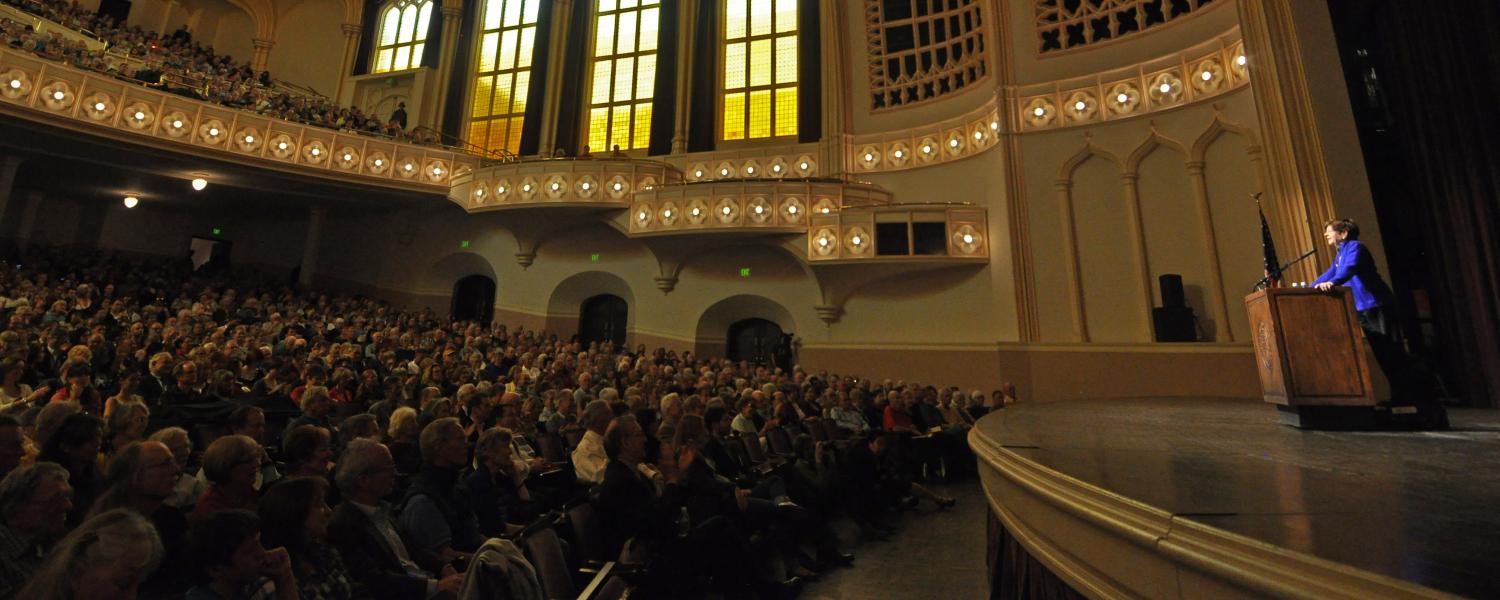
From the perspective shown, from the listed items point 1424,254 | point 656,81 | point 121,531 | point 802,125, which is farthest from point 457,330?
point 1424,254

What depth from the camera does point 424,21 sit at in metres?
16.5

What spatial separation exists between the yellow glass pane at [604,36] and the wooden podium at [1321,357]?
14.1 m

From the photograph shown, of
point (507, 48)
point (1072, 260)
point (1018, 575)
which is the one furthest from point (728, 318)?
point (1018, 575)

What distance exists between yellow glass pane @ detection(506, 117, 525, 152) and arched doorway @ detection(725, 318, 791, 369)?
6.68 metres

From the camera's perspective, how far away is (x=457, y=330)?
1191 centimetres

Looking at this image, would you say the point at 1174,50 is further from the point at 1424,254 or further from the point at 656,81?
the point at 656,81

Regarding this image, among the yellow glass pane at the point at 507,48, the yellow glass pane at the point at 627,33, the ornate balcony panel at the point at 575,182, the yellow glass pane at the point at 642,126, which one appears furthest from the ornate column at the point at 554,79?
the ornate balcony panel at the point at 575,182

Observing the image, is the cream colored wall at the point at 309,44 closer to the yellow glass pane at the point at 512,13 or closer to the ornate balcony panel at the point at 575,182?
the yellow glass pane at the point at 512,13

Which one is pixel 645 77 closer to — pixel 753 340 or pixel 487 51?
pixel 487 51

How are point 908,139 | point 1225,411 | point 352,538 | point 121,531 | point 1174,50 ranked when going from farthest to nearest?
point 908,139 < point 1174,50 < point 1225,411 < point 352,538 < point 121,531

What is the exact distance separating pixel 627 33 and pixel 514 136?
357cm

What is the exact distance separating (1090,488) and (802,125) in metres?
12.0

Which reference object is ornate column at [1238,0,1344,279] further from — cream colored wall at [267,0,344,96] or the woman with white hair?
cream colored wall at [267,0,344,96]

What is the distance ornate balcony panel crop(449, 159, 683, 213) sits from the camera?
468 inches
